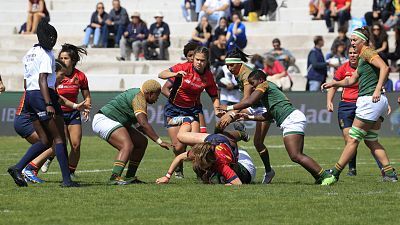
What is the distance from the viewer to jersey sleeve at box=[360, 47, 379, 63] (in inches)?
572

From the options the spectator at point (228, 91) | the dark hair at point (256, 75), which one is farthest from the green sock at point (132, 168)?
the spectator at point (228, 91)

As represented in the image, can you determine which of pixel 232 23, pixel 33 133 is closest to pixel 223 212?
pixel 33 133

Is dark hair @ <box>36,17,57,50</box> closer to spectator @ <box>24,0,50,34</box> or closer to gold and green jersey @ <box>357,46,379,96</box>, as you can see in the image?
gold and green jersey @ <box>357,46,379,96</box>

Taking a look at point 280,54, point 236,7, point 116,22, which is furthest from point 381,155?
point 116,22

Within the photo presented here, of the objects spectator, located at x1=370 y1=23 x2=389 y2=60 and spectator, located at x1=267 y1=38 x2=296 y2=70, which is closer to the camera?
spectator, located at x1=370 y1=23 x2=389 y2=60

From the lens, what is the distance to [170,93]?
1650 cm

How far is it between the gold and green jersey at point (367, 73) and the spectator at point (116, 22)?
18.3m

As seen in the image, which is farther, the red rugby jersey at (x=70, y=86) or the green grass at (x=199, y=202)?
the red rugby jersey at (x=70, y=86)

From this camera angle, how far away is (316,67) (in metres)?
28.4

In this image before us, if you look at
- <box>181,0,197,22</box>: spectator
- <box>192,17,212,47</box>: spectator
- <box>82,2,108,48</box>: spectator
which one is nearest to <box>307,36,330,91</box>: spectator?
<box>192,17,212,47</box>: spectator

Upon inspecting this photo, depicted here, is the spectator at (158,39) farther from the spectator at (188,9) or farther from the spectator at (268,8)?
the spectator at (268,8)

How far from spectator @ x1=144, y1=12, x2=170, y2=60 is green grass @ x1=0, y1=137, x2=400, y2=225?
48.9 ft

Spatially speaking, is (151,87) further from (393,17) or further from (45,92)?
(393,17)

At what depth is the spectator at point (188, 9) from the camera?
112 ft
